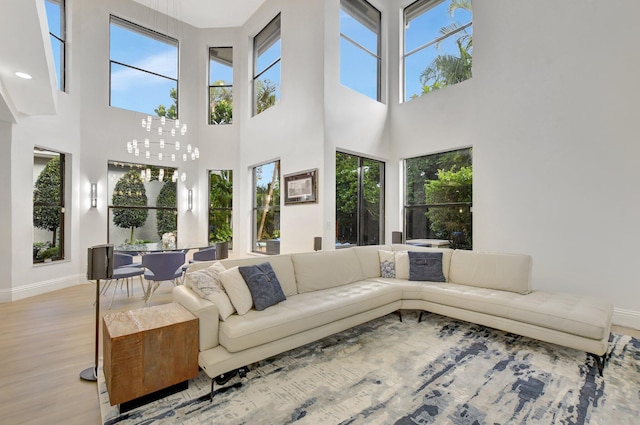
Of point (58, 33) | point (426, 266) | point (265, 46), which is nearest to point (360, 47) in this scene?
point (265, 46)

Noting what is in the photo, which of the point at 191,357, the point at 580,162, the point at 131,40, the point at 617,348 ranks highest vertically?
the point at 131,40

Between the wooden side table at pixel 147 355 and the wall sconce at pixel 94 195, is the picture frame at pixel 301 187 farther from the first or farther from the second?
the wall sconce at pixel 94 195

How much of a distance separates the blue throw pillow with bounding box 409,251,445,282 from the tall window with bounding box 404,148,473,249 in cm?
145

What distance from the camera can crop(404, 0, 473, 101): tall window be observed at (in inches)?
204

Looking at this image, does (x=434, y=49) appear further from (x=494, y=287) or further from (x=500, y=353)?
(x=500, y=353)

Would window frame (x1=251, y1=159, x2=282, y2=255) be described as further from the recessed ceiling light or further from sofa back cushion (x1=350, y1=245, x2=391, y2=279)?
the recessed ceiling light

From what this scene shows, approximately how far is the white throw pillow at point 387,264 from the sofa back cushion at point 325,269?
0.40m

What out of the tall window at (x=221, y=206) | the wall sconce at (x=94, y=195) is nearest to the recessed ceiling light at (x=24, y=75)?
the wall sconce at (x=94, y=195)

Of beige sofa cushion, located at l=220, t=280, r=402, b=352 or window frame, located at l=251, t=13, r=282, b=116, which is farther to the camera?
window frame, located at l=251, t=13, r=282, b=116

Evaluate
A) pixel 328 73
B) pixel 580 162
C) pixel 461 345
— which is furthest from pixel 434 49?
pixel 461 345

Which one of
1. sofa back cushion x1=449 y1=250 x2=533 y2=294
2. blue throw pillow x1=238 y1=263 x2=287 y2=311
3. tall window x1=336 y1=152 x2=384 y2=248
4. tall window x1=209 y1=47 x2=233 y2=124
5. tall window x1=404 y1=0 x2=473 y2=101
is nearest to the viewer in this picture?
blue throw pillow x1=238 y1=263 x2=287 y2=311

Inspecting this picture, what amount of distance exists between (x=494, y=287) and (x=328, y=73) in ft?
13.3

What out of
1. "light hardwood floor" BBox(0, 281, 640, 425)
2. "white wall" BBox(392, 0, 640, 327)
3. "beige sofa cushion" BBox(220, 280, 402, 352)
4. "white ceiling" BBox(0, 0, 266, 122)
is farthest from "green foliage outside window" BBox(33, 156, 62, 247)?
"white wall" BBox(392, 0, 640, 327)

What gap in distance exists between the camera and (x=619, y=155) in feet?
11.6
